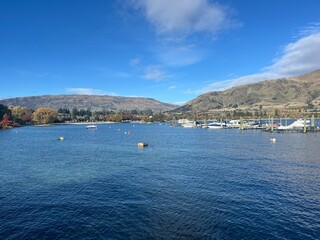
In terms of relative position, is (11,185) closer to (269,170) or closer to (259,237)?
(259,237)

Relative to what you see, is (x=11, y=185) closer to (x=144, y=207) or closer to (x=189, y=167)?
(x=144, y=207)

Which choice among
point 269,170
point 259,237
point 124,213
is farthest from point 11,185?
point 269,170

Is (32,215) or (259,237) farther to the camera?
(32,215)

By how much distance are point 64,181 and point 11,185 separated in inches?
411

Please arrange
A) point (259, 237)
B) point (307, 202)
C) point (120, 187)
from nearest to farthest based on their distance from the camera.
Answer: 1. point (259, 237)
2. point (307, 202)
3. point (120, 187)

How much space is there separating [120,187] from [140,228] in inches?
809

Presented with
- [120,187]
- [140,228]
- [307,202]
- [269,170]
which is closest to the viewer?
[140,228]

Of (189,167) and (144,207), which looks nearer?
(144,207)


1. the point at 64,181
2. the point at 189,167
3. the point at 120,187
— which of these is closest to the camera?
the point at 120,187

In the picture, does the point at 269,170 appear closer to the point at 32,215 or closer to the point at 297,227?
the point at 297,227

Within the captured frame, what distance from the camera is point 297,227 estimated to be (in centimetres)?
3772

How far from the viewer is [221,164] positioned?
269ft

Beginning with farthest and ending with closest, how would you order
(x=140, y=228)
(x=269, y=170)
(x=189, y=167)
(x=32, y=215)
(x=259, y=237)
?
1. (x=189, y=167)
2. (x=269, y=170)
3. (x=32, y=215)
4. (x=140, y=228)
5. (x=259, y=237)

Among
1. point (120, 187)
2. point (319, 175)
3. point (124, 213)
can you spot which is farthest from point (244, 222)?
point (319, 175)
